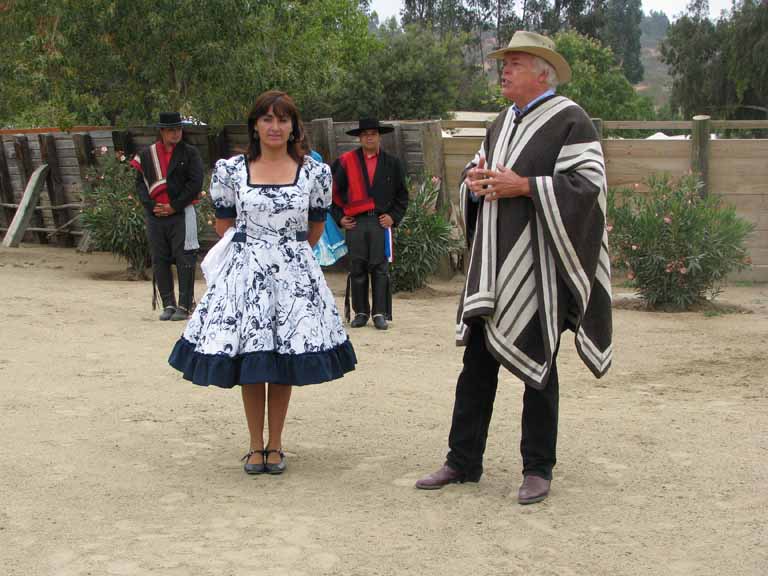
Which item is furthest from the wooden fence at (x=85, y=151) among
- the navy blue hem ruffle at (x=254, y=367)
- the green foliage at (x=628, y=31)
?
the green foliage at (x=628, y=31)

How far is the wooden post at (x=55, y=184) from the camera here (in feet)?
57.8

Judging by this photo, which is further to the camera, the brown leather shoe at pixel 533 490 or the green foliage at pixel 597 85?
the green foliage at pixel 597 85

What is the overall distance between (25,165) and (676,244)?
1159 cm

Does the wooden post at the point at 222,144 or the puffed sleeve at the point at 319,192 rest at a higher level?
the puffed sleeve at the point at 319,192

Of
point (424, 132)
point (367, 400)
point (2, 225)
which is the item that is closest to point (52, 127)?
point (2, 225)

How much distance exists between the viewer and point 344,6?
42531mm

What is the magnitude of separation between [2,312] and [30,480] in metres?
5.70

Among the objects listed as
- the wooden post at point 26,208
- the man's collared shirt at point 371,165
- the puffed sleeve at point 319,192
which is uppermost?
the puffed sleeve at point 319,192

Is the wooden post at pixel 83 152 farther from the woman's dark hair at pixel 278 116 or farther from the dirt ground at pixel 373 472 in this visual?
the woman's dark hair at pixel 278 116

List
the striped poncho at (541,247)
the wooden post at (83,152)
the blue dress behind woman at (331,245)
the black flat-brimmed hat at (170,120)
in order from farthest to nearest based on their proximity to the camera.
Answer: the wooden post at (83,152)
the blue dress behind woman at (331,245)
the black flat-brimmed hat at (170,120)
the striped poncho at (541,247)

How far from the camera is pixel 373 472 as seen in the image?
5598mm

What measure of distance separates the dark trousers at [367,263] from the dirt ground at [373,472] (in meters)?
0.85

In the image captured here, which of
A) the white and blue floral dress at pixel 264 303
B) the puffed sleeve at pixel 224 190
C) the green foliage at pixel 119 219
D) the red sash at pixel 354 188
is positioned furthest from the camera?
the green foliage at pixel 119 219

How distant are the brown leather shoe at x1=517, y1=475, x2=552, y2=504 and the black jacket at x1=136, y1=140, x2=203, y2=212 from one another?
597cm
